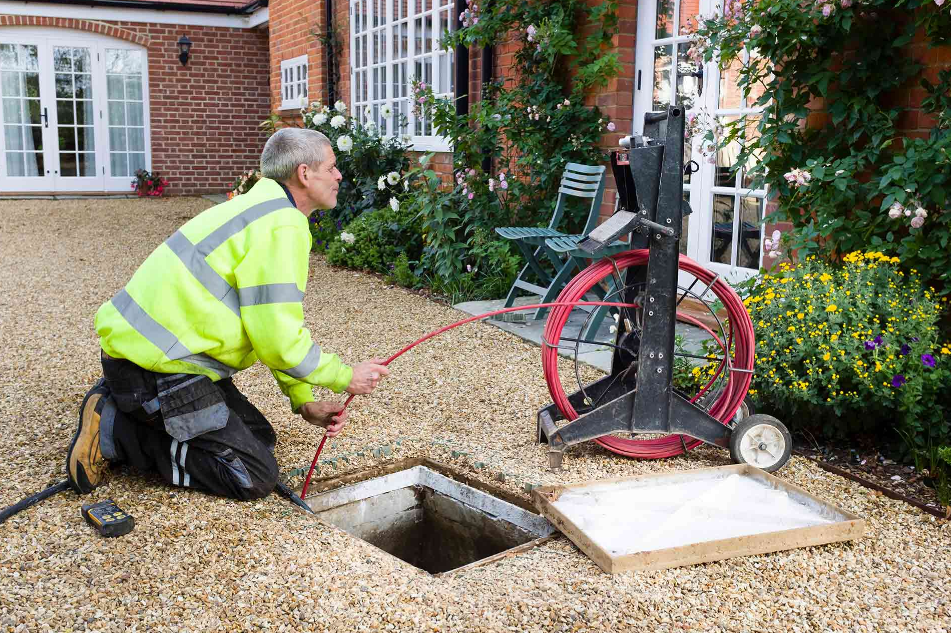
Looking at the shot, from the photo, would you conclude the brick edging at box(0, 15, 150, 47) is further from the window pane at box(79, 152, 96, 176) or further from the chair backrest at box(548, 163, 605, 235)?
the chair backrest at box(548, 163, 605, 235)

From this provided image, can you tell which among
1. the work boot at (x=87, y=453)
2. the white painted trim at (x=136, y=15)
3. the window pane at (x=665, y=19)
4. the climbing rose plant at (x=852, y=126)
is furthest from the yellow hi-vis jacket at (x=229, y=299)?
the white painted trim at (x=136, y=15)

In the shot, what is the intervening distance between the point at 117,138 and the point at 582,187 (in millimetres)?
11310

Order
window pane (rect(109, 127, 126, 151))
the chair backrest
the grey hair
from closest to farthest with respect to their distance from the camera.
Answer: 1. the grey hair
2. the chair backrest
3. window pane (rect(109, 127, 126, 151))

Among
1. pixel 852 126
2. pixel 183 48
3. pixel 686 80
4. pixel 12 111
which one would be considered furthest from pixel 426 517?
pixel 12 111

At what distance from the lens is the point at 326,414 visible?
119 inches

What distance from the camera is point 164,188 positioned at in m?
14.8

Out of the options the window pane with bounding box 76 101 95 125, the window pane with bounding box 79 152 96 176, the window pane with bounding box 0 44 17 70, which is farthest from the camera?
the window pane with bounding box 79 152 96 176

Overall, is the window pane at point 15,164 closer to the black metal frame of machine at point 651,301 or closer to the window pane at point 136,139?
the window pane at point 136,139

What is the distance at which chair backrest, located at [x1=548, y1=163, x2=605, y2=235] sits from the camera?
5.62 m

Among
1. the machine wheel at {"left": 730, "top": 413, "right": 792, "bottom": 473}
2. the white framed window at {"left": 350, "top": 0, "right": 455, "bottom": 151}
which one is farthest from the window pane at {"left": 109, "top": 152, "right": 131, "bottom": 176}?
the machine wheel at {"left": 730, "top": 413, "right": 792, "bottom": 473}

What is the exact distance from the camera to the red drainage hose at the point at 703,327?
124 inches

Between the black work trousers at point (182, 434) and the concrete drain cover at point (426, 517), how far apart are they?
281 millimetres

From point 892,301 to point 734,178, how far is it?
6.54 ft

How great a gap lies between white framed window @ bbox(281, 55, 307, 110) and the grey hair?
9.43 metres
